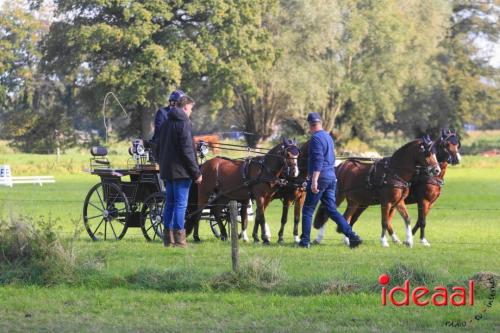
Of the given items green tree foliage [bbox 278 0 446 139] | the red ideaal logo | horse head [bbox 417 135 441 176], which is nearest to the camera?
the red ideaal logo

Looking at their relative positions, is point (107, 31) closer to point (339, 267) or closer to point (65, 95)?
point (65, 95)

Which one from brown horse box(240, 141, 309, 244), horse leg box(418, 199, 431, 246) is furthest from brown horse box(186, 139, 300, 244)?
horse leg box(418, 199, 431, 246)

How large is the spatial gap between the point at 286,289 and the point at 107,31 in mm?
44450

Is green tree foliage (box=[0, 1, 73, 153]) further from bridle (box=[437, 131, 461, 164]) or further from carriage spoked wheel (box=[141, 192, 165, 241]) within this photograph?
bridle (box=[437, 131, 461, 164])

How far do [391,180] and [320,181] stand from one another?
1872mm

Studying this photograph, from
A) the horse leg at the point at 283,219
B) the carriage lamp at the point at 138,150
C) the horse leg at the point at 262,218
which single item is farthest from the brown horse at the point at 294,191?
the carriage lamp at the point at 138,150

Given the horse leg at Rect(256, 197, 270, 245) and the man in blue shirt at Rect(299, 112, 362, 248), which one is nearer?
the man in blue shirt at Rect(299, 112, 362, 248)

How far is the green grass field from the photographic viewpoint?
30.6 ft

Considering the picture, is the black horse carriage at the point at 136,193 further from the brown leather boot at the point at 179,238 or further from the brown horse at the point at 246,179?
the brown leather boot at the point at 179,238

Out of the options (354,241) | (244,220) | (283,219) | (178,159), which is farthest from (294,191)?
(178,159)

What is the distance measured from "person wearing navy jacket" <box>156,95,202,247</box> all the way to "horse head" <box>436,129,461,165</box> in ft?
16.0

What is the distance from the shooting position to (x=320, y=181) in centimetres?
1509

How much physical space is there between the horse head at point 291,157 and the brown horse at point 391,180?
81cm

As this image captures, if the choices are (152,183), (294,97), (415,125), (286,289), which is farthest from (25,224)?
(415,125)
